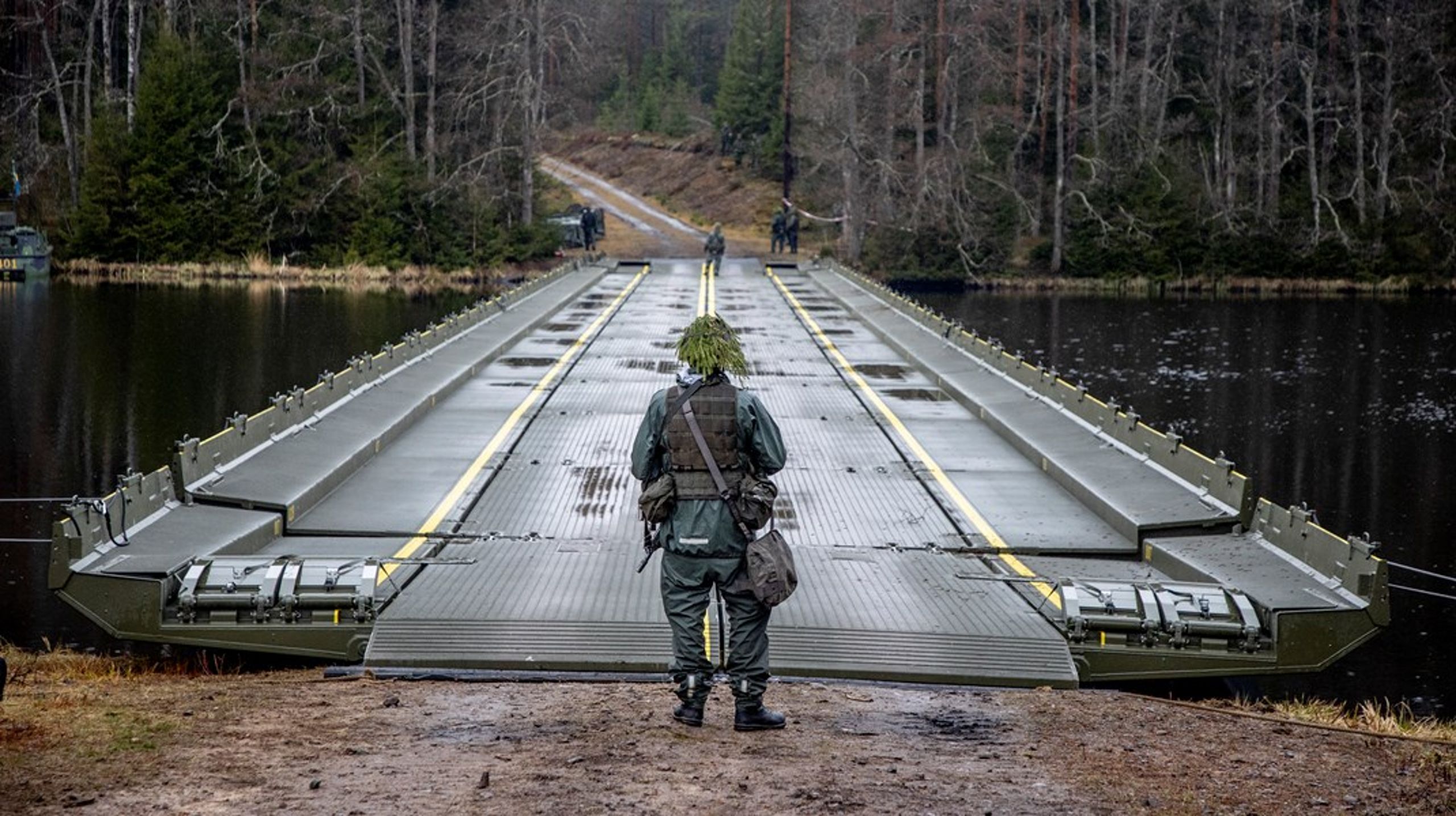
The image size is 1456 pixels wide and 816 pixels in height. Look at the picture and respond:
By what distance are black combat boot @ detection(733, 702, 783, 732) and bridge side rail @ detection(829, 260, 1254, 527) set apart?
671cm

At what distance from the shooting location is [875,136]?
71.0 metres

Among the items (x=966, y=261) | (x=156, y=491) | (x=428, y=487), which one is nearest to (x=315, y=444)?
(x=428, y=487)

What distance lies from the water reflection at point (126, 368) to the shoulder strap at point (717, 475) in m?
7.26

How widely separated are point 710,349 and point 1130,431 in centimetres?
1011

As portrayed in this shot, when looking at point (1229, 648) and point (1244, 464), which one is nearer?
point (1229, 648)

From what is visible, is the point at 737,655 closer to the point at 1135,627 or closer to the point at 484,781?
the point at 484,781

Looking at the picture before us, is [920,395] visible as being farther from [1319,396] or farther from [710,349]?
[710,349]

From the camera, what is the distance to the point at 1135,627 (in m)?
11.2

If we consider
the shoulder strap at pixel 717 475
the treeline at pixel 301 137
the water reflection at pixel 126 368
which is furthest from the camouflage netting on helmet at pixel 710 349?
the treeline at pixel 301 137

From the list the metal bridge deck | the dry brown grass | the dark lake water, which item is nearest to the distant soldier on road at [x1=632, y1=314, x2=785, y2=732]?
the metal bridge deck

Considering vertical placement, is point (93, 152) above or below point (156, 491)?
above

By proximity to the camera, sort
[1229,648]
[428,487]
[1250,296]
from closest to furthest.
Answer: [1229,648], [428,487], [1250,296]

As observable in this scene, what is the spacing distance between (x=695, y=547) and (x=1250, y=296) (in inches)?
2215

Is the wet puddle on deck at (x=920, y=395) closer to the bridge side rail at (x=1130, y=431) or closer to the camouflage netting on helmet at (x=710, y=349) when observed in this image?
the bridge side rail at (x=1130, y=431)
